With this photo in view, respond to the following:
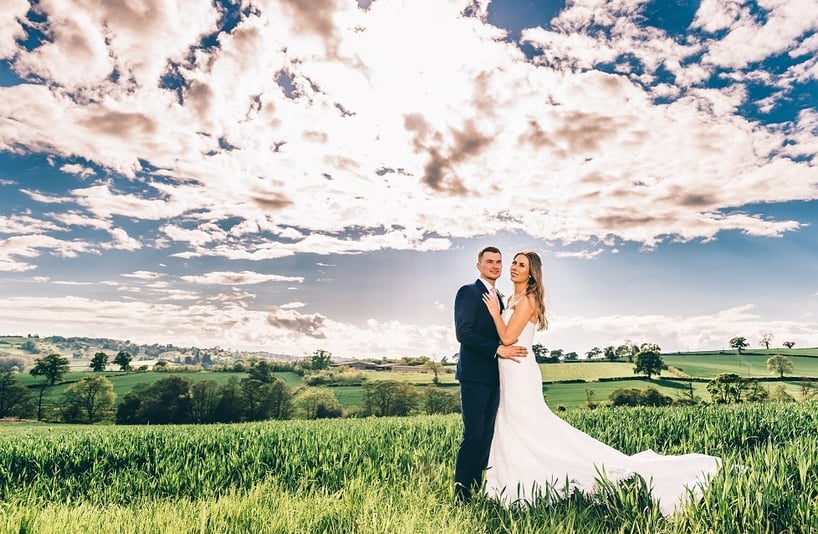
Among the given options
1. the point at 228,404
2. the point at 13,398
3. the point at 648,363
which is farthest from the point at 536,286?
the point at 13,398

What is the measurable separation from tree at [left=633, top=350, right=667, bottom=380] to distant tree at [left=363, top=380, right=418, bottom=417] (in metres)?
34.6

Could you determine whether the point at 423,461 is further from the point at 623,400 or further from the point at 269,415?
the point at 269,415

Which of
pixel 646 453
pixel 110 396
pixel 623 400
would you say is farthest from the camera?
pixel 110 396

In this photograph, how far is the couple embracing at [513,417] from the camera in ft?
21.0

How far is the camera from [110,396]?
86.9 m

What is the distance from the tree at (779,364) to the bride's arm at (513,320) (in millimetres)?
90906

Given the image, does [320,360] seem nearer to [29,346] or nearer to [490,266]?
[490,266]

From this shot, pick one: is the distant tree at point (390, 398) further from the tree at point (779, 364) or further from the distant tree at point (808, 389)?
the tree at point (779, 364)

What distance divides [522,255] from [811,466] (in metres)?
4.48

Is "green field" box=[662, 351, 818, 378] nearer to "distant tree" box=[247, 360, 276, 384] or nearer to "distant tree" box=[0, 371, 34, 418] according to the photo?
"distant tree" box=[247, 360, 276, 384]

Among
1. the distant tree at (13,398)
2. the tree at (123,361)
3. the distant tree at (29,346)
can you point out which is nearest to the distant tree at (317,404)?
the distant tree at (13,398)

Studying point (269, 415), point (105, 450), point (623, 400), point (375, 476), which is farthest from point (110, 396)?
point (375, 476)

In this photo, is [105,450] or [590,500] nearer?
[590,500]

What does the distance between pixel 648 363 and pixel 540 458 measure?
7924cm
